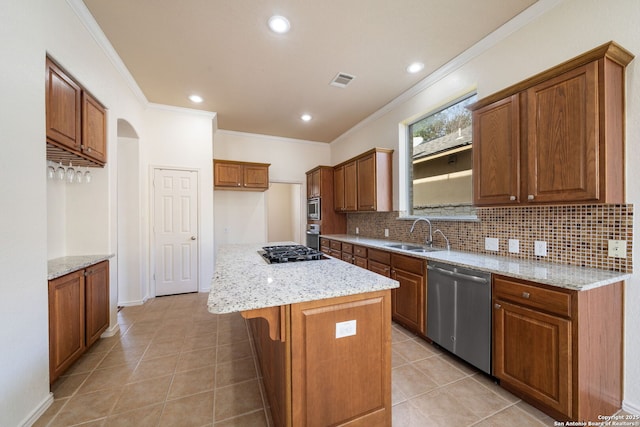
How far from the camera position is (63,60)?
6.26ft

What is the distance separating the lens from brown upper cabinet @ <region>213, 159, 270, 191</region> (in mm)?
4645

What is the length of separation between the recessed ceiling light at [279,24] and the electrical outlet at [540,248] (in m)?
2.82

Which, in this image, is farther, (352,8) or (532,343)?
(352,8)

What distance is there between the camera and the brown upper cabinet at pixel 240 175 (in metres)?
4.64

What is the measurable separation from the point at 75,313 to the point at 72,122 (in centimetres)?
153

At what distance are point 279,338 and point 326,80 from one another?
3.04 m

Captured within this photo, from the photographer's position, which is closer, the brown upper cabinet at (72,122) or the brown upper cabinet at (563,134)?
the brown upper cabinet at (563,134)

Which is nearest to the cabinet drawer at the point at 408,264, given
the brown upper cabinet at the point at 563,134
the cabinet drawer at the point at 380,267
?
the cabinet drawer at the point at 380,267

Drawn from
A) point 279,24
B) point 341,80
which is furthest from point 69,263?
point 341,80

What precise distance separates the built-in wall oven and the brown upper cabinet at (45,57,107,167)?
343 centimetres

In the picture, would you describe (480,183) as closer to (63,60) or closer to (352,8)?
(352,8)

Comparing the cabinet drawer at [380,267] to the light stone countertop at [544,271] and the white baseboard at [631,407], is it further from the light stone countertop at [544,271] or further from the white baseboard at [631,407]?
the white baseboard at [631,407]

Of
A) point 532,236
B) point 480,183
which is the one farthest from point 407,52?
point 532,236

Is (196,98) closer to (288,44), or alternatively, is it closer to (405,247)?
(288,44)
